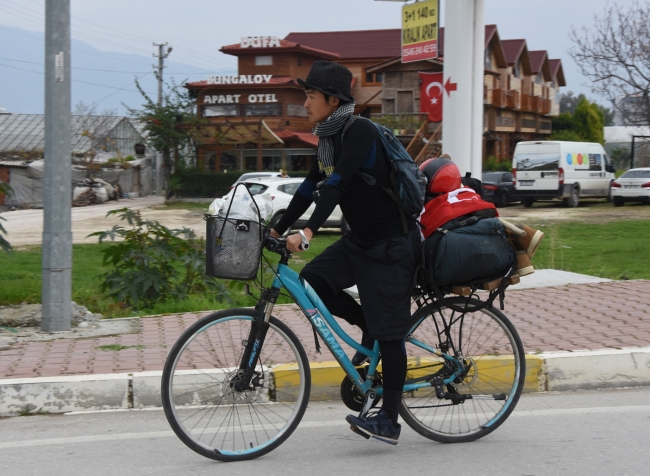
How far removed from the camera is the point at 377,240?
4195mm

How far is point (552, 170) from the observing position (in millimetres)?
29969

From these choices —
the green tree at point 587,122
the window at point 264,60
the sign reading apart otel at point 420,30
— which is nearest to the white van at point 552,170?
the sign reading apart otel at point 420,30

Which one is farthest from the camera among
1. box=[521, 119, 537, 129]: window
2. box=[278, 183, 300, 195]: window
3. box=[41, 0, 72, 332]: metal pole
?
box=[521, 119, 537, 129]: window

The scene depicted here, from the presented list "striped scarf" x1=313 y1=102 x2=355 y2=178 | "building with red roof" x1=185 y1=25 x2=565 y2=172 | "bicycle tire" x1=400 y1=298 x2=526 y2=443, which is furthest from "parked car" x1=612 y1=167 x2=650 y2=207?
"striped scarf" x1=313 y1=102 x2=355 y2=178

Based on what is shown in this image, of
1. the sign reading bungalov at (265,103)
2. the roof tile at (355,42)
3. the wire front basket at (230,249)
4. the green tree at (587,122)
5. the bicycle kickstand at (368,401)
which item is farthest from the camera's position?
the green tree at (587,122)

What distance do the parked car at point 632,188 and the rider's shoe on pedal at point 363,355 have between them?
28261 millimetres

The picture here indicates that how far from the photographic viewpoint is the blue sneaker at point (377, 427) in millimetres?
4184

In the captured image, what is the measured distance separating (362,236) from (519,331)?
3.14 metres

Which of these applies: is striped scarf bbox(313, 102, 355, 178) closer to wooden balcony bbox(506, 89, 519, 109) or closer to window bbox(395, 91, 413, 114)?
window bbox(395, 91, 413, 114)

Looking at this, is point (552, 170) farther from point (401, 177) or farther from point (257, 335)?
point (257, 335)

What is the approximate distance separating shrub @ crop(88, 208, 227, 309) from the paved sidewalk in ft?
2.94

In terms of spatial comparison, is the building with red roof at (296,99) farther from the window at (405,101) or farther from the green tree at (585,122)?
the green tree at (585,122)

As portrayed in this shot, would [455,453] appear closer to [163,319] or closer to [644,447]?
[644,447]

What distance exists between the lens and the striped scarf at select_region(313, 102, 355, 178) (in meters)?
4.04
